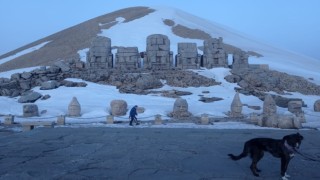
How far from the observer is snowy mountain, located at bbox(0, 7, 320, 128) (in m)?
21.1

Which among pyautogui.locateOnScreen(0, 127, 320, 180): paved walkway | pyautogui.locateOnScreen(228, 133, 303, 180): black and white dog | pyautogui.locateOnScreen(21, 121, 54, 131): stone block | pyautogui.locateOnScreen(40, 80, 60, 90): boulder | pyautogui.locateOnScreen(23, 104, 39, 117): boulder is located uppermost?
pyautogui.locateOnScreen(40, 80, 60, 90): boulder

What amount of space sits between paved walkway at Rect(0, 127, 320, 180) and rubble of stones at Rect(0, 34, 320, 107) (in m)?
11.9

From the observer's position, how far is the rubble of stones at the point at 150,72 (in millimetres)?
25281

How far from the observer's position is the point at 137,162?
8.55 meters

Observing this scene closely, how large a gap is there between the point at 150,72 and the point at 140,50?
49.2ft

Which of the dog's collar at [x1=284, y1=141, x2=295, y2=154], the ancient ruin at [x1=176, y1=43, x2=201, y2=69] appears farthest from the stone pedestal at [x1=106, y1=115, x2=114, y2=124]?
the dog's collar at [x1=284, y1=141, x2=295, y2=154]

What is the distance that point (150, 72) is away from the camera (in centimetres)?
2678

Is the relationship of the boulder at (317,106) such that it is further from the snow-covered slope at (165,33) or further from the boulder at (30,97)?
the snow-covered slope at (165,33)

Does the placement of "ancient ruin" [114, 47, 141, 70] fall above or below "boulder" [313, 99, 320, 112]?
above

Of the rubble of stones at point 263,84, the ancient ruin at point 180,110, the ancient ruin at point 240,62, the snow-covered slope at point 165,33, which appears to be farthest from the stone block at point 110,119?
the snow-covered slope at point 165,33

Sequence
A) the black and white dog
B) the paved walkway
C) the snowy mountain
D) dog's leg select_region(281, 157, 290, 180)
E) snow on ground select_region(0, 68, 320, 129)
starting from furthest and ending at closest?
the snowy mountain, snow on ground select_region(0, 68, 320, 129), the paved walkway, dog's leg select_region(281, 157, 290, 180), the black and white dog

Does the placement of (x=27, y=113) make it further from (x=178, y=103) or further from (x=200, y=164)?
(x=200, y=164)

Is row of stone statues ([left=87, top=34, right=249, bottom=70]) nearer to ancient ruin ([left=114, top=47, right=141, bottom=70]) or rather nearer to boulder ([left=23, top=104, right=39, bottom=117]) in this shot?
ancient ruin ([left=114, top=47, right=141, bottom=70])

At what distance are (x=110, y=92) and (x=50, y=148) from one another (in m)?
13.5
